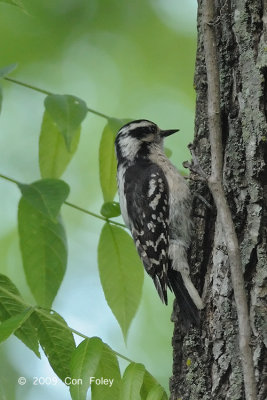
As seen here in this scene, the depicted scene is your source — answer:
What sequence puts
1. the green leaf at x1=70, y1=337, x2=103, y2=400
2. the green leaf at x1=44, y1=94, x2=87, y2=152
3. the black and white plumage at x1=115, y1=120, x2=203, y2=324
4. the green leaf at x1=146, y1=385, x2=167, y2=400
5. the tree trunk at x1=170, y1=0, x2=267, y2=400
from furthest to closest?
1. the black and white plumage at x1=115, y1=120, x2=203, y2=324
2. the green leaf at x1=44, y1=94, x2=87, y2=152
3. the tree trunk at x1=170, y1=0, x2=267, y2=400
4. the green leaf at x1=146, y1=385, x2=167, y2=400
5. the green leaf at x1=70, y1=337, x2=103, y2=400

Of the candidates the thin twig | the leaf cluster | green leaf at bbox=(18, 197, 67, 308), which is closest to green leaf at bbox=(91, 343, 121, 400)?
the leaf cluster

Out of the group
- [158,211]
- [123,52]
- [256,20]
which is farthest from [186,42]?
[256,20]

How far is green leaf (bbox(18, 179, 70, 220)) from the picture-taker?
2.91 m

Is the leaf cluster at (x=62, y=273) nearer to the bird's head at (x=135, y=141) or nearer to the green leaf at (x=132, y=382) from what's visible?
the green leaf at (x=132, y=382)

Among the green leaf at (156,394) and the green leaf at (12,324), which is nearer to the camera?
the green leaf at (12,324)

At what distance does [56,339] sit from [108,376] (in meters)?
0.25

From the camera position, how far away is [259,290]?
9.41 ft

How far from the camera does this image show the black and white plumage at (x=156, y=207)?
3840mm

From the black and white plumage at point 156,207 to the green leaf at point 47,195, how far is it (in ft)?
2.34

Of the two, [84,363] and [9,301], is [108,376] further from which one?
[9,301]

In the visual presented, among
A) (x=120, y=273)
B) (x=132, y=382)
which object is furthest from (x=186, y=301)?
(x=132, y=382)

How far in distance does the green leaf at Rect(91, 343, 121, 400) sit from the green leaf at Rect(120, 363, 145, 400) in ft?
0.26

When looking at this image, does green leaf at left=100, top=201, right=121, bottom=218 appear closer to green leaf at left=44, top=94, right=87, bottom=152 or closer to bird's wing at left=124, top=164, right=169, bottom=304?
green leaf at left=44, top=94, right=87, bottom=152

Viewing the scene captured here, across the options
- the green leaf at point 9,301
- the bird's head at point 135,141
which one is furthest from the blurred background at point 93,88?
the green leaf at point 9,301
